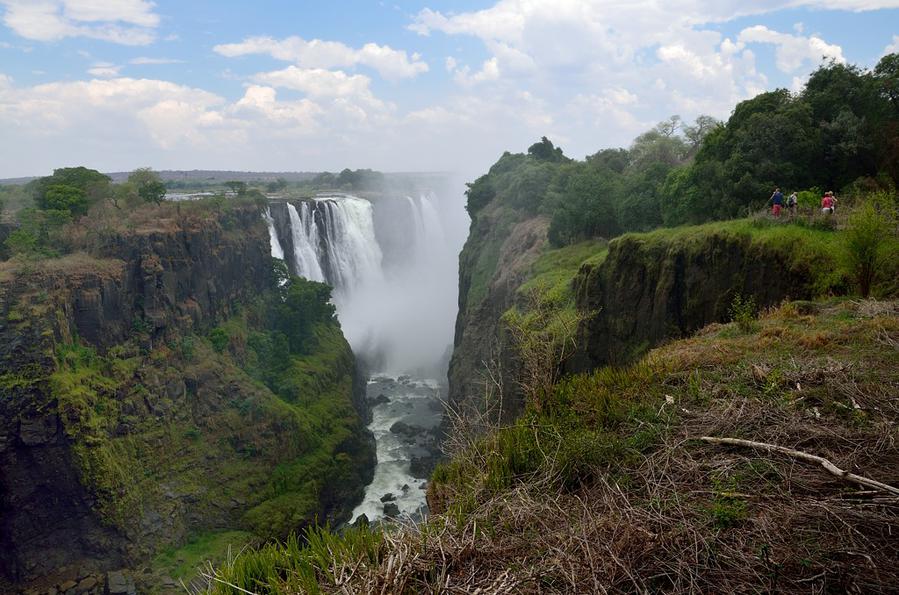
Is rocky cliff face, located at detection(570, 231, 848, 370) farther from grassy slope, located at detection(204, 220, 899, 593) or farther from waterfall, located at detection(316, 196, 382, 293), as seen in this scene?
waterfall, located at detection(316, 196, 382, 293)

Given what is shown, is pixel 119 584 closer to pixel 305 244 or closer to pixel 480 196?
pixel 305 244

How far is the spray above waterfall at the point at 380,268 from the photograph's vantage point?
158 feet

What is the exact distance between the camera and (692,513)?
629 centimetres

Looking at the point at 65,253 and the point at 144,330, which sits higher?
the point at 65,253

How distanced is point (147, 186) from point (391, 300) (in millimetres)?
30069

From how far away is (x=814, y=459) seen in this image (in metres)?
6.62

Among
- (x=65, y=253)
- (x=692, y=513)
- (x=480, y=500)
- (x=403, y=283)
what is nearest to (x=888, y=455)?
(x=692, y=513)

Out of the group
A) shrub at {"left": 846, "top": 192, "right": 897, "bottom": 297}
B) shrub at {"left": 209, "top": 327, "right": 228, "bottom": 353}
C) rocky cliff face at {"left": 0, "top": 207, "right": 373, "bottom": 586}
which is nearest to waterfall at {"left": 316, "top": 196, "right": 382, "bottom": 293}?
rocky cliff face at {"left": 0, "top": 207, "right": 373, "bottom": 586}

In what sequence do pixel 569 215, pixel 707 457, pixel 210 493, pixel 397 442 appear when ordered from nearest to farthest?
1. pixel 707 457
2. pixel 210 493
3. pixel 569 215
4. pixel 397 442

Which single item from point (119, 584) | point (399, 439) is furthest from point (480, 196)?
point (119, 584)

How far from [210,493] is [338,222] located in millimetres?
29887

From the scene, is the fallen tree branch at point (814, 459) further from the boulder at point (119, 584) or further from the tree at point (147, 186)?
the tree at point (147, 186)

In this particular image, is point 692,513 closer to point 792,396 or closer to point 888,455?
point 888,455

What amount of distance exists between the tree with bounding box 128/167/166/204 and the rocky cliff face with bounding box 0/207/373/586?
9.66ft
